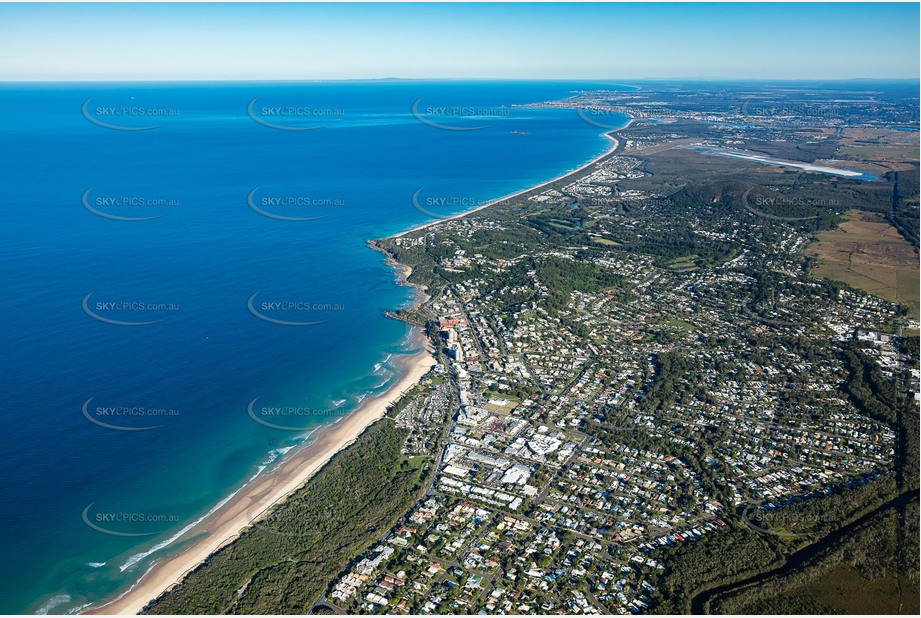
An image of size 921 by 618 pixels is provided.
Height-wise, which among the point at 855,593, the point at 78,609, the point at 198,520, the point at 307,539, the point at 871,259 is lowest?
the point at 855,593

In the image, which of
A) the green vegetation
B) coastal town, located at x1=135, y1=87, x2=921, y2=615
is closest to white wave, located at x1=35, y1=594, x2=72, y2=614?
the green vegetation

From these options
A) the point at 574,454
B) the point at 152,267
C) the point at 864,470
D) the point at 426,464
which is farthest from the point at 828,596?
the point at 152,267

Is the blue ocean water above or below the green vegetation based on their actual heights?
above

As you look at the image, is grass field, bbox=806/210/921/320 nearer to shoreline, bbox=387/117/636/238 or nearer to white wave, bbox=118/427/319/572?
shoreline, bbox=387/117/636/238

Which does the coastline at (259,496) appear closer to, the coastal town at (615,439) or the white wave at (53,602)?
the coastal town at (615,439)

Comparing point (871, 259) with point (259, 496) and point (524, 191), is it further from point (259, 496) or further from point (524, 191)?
point (259, 496)

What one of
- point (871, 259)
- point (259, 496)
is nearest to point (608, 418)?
point (259, 496)

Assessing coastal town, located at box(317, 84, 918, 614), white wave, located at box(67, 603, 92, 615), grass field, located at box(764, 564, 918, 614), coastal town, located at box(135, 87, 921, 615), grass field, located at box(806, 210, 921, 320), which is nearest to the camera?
grass field, located at box(764, 564, 918, 614)
